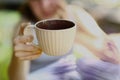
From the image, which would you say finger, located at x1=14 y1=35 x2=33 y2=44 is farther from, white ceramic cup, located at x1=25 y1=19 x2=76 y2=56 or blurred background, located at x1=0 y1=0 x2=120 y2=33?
blurred background, located at x1=0 y1=0 x2=120 y2=33

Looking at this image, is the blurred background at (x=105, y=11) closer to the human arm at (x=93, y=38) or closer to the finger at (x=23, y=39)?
the human arm at (x=93, y=38)

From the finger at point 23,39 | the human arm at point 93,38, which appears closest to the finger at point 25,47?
the finger at point 23,39

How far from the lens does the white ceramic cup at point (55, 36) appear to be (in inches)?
19.1

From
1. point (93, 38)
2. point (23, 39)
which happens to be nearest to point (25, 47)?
point (23, 39)

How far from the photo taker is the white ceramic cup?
19.1 inches

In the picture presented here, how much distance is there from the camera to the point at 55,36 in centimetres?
49

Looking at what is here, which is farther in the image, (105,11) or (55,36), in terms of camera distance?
(105,11)

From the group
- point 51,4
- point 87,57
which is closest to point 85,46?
point 87,57

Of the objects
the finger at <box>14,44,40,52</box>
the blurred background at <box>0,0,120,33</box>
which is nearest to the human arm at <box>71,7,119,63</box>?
the blurred background at <box>0,0,120,33</box>

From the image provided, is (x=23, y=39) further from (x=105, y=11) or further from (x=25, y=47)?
(x=105, y=11)

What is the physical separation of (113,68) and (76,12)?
0.17 meters

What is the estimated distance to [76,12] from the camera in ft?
2.06

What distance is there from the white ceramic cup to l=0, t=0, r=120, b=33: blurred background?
0.38 feet

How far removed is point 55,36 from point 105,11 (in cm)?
18
